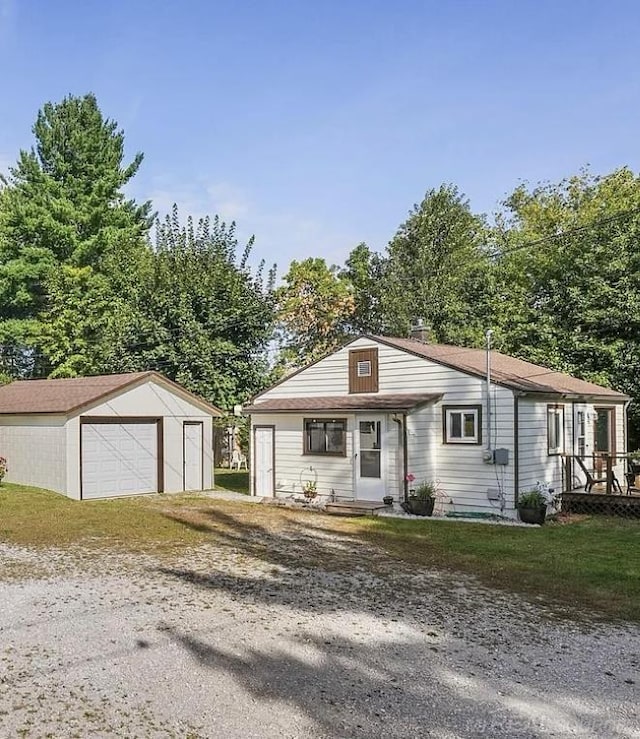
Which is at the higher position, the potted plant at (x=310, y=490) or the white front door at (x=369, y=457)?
the white front door at (x=369, y=457)

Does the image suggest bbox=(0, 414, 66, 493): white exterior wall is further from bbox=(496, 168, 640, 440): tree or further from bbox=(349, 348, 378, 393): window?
bbox=(496, 168, 640, 440): tree

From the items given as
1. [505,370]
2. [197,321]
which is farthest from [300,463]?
[197,321]

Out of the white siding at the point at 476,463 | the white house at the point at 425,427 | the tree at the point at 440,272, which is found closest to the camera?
the white siding at the point at 476,463

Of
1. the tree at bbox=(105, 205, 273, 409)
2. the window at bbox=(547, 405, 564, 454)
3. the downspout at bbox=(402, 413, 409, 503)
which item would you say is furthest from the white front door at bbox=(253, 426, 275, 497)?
the tree at bbox=(105, 205, 273, 409)

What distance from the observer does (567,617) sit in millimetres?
6617

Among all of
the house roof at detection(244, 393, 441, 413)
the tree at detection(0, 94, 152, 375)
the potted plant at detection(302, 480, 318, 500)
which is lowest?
the potted plant at detection(302, 480, 318, 500)

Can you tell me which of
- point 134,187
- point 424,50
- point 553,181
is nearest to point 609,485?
point 424,50

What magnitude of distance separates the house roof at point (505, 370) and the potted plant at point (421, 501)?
2.76 m

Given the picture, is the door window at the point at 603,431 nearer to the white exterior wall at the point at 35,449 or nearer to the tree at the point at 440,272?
the tree at the point at 440,272

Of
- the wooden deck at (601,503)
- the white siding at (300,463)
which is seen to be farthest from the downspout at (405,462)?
the wooden deck at (601,503)

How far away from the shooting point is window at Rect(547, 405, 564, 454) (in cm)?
1477

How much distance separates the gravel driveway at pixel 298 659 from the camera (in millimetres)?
4172

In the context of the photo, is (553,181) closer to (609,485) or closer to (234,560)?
(609,485)

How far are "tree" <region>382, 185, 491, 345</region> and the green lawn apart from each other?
14.7 metres
